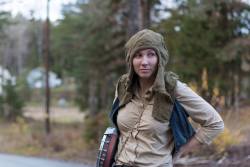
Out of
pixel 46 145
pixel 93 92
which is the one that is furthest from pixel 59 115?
pixel 46 145

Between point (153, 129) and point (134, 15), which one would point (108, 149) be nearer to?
point (153, 129)

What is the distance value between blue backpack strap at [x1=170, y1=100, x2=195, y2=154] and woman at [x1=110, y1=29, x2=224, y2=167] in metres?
0.01

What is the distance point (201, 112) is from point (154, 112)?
10.8 inches

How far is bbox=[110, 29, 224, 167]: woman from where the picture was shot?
9.15 feet

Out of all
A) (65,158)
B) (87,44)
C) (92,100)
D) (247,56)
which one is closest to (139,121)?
(65,158)

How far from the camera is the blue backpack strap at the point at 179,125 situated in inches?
111

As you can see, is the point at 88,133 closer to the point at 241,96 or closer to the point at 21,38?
the point at 241,96

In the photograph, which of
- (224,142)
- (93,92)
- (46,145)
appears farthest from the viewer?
(93,92)

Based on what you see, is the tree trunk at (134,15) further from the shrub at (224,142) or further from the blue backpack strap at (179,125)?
the blue backpack strap at (179,125)

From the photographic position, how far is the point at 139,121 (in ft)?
9.30

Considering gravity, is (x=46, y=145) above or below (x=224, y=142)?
below

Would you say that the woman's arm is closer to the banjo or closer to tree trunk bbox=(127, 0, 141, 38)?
the banjo

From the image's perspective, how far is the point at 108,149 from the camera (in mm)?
2961

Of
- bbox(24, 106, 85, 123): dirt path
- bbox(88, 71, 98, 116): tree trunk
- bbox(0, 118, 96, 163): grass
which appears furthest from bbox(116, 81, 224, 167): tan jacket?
bbox(24, 106, 85, 123): dirt path
